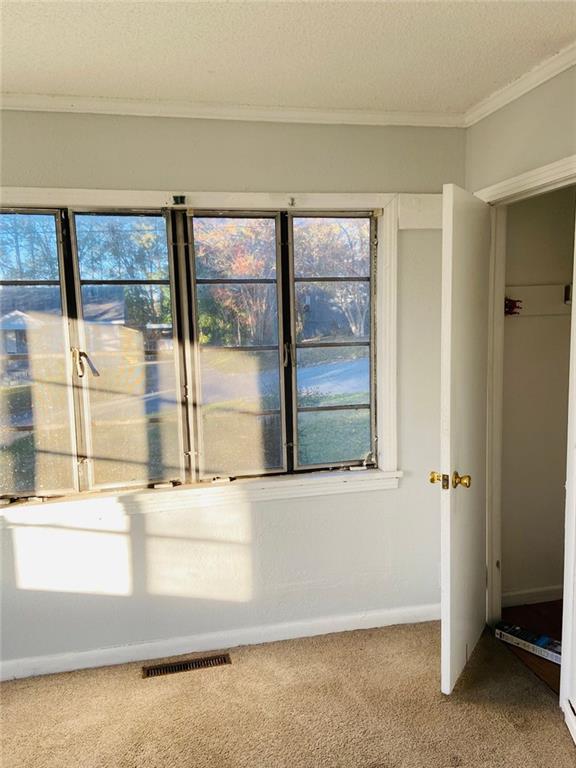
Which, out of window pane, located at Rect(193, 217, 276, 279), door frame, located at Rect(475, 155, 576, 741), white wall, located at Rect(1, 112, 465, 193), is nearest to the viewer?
door frame, located at Rect(475, 155, 576, 741)

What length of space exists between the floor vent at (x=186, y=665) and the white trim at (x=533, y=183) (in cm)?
234

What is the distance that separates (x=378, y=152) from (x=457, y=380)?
112 centimetres

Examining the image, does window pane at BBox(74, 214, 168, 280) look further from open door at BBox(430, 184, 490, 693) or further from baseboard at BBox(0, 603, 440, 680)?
baseboard at BBox(0, 603, 440, 680)

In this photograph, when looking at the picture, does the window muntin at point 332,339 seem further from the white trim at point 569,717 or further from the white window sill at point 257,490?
the white trim at point 569,717

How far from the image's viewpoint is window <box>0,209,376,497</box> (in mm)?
Answer: 2318

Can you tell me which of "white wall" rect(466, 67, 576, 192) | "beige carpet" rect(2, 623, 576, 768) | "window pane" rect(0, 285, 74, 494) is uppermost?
"white wall" rect(466, 67, 576, 192)

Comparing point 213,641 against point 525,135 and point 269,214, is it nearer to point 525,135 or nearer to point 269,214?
point 269,214

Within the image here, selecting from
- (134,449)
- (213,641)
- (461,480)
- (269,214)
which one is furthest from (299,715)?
(269,214)

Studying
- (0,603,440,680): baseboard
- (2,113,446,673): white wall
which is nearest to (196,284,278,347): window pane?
(2,113,446,673): white wall

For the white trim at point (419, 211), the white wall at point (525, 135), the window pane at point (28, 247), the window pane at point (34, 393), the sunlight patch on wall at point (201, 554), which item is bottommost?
the sunlight patch on wall at point (201, 554)

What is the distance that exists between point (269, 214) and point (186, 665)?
2032mm

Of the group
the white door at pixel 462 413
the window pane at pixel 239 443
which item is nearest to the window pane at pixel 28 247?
the window pane at pixel 239 443

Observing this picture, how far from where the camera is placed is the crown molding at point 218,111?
2.17 metres

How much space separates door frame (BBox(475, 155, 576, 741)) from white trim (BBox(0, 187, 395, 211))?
54 cm
